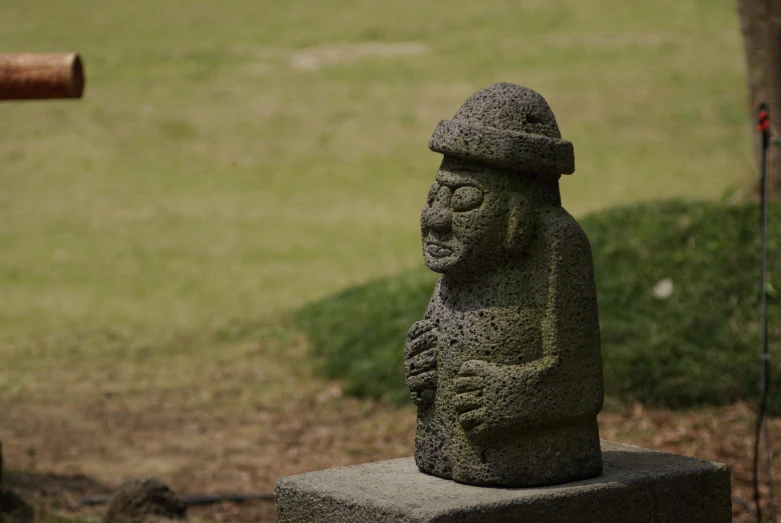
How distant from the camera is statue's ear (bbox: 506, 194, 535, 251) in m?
4.55

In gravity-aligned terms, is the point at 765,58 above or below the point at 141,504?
above

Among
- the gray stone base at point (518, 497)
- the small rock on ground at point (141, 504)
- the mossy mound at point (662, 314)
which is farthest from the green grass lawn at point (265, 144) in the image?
the gray stone base at point (518, 497)

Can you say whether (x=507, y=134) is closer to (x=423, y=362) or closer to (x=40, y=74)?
(x=423, y=362)

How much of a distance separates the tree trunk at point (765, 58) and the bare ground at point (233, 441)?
122 inches

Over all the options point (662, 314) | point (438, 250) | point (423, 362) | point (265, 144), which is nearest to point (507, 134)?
point (438, 250)

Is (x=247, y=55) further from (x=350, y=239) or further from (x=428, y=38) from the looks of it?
(x=350, y=239)

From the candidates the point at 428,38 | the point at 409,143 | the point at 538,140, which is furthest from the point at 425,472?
the point at 428,38

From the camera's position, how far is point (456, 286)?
4.74 m

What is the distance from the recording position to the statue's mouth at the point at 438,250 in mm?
4637

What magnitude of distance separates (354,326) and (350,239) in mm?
4411

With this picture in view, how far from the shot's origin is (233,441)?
9.73 meters

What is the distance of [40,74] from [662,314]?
563cm

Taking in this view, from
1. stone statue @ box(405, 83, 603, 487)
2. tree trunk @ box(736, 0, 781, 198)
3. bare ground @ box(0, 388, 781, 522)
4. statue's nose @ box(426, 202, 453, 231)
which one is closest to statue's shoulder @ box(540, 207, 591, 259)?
stone statue @ box(405, 83, 603, 487)

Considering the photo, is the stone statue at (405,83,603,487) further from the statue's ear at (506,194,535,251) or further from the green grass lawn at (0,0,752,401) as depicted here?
the green grass lawn at (0,0,752,401)
